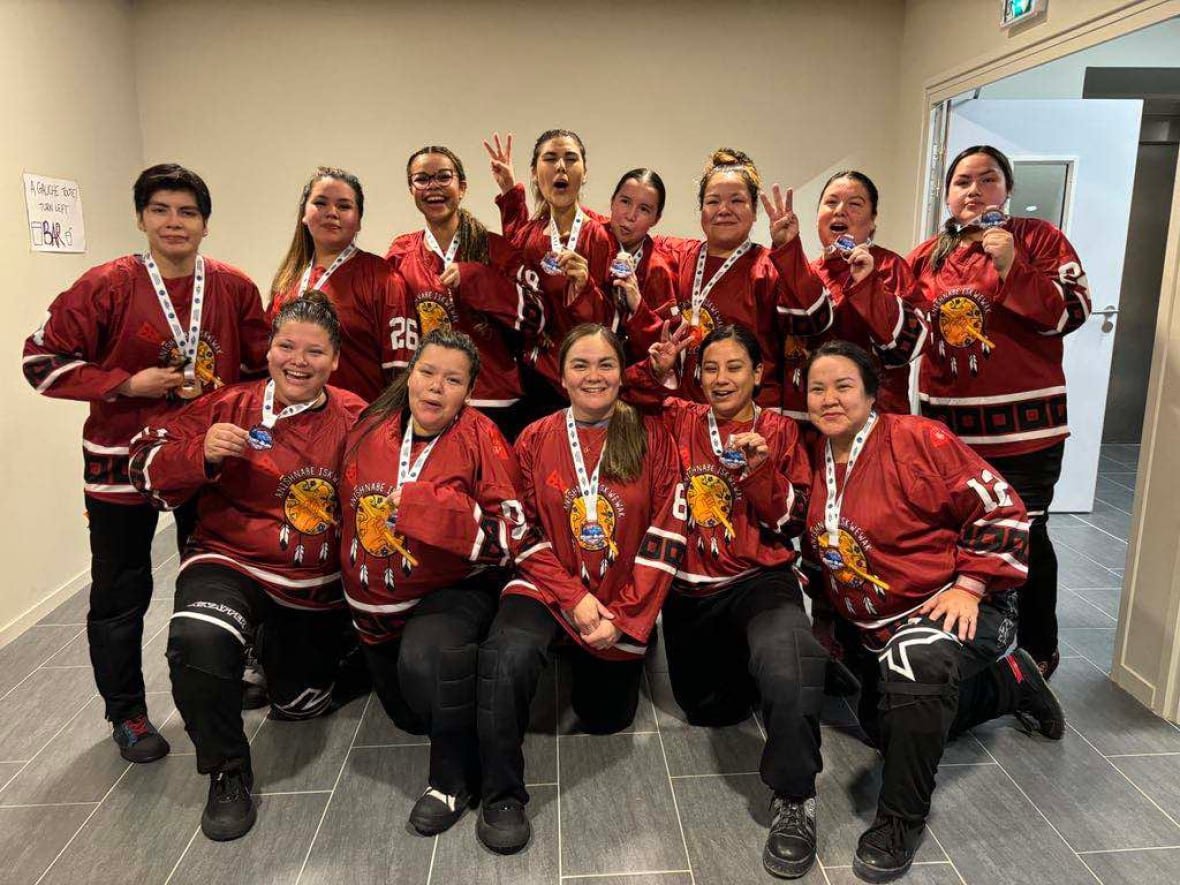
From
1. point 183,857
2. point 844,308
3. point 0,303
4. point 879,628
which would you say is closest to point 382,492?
point 183,857

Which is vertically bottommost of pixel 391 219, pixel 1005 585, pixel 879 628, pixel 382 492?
pixel 879 628

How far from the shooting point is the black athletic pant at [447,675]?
214 cm

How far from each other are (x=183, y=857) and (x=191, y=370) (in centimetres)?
133

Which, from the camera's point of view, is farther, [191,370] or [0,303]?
[0,303]

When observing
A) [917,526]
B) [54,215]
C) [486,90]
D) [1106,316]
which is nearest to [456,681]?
[917,526]

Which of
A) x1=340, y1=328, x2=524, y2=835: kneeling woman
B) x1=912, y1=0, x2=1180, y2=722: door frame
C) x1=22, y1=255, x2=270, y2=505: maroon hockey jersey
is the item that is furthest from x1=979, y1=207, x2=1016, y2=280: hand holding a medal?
x1=22, y1=255, x2=270, y2=505: maroon hockey jersey

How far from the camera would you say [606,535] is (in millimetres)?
2381

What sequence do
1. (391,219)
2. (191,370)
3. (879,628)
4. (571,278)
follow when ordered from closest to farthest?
1. (879,628)
2. (191,370)
3. (571,278)
4. (391,219)

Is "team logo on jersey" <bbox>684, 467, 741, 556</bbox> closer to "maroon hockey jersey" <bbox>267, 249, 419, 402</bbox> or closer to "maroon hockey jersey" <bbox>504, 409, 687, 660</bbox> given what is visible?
"maroon hockey jersey" <bbox>504, 409, 687, 660</bbox>

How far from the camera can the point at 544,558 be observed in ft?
7.61

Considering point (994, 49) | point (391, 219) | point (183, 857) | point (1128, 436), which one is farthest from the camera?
point (1128, 436)

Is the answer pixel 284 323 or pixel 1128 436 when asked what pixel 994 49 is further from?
pixel 1128 436

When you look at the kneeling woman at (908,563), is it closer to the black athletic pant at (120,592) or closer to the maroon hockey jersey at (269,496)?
the maroon hockey jersey at (269,496)

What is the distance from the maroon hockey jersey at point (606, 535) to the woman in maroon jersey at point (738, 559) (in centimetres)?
8
